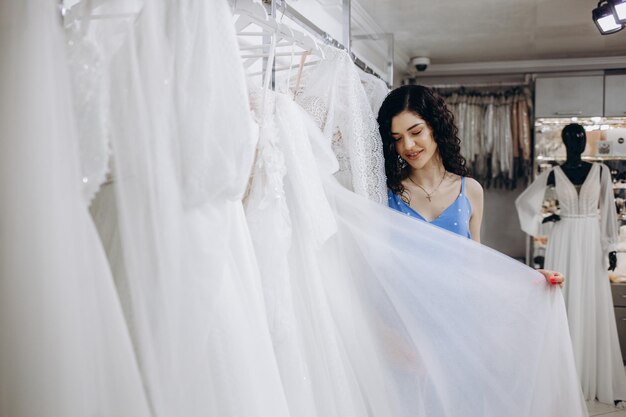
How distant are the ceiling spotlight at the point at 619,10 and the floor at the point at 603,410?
2.39 meters

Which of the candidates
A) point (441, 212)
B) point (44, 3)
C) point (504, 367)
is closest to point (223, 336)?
point (44, 3)

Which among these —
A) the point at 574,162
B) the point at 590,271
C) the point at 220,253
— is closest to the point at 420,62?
the point at 574,162

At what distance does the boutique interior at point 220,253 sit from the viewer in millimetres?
742

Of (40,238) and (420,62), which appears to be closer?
(40,238)

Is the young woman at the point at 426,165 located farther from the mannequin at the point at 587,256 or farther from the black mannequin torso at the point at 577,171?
the black mannequin torso at the point at 577,171

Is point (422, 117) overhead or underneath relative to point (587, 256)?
overhead

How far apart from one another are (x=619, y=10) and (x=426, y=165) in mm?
1892

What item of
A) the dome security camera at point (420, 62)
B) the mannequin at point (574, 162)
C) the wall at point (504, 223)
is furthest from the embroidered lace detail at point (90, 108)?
the wall at point (504, 223)

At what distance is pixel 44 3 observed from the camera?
0.76 metres

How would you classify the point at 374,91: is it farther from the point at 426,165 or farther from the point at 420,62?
the point at 420,62

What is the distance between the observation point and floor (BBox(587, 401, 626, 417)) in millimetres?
3420

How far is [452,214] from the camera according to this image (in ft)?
6.13

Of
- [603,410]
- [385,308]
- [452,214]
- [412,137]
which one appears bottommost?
[603,410]

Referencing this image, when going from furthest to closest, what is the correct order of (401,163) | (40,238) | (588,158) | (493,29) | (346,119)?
(588,158) < (493,29) < (401,163) < (346,119) < (40,238)
